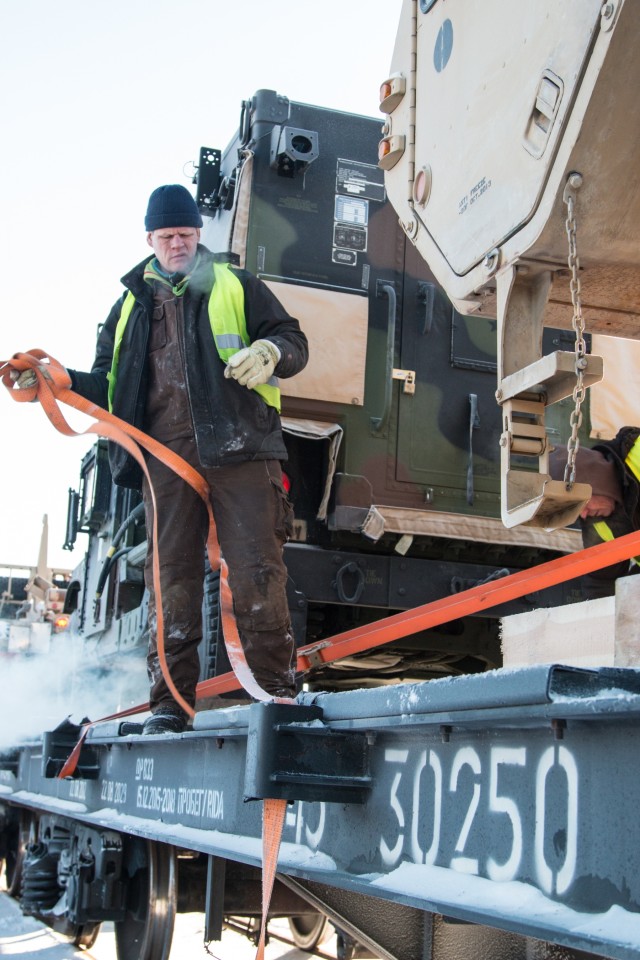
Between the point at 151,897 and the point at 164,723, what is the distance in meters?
1.13

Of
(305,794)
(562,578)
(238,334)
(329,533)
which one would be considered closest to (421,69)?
(238,334)

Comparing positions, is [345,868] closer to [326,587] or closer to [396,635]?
[396,635]

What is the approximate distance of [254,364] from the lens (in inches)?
148

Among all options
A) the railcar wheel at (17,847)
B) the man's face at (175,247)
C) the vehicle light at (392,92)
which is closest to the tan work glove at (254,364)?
the man's face at (175,247)

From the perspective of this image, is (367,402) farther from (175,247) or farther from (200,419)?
(200,419)

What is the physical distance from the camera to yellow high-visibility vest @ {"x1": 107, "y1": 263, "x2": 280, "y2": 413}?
3980 millimetres

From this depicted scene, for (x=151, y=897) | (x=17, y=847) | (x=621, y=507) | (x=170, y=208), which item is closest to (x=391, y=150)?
(x=170, y=208)

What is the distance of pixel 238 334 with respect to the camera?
4.04 metres

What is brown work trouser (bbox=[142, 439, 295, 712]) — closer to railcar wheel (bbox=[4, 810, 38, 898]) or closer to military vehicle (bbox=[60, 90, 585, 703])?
military vehicle (bbox=[60, 90, 585, 703])

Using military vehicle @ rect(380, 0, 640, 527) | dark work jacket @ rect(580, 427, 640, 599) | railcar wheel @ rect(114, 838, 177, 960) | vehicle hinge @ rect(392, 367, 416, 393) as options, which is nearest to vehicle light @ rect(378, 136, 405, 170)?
military vehicle @ rect(380, 0, 640, 527)

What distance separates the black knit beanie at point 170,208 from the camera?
4.14 metres

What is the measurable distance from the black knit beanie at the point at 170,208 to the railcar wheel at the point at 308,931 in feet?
12.0

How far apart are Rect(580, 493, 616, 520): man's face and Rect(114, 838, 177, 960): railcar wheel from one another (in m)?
2.09

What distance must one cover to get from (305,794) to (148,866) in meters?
2.63
